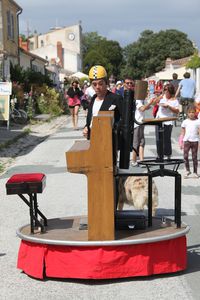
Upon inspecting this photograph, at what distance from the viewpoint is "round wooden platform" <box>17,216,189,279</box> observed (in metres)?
5.10

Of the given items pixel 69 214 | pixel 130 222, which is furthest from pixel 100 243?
pixel 69 214

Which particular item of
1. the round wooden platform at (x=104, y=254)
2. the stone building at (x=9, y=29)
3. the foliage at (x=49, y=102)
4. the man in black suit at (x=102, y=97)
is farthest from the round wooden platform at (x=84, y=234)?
the foliage at (x=49, y=102)

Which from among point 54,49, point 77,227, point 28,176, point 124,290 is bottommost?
point 124,290

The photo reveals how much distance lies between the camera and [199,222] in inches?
293

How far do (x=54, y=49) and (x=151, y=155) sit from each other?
252 ft

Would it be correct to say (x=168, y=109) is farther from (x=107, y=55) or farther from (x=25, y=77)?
(x=107, y=55)

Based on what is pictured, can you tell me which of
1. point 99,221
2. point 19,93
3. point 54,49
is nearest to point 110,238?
point 99,221

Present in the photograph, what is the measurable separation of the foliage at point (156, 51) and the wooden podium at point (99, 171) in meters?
91.1

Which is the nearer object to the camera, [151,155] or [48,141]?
[151,155]

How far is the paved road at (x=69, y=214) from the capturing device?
4.98 metres

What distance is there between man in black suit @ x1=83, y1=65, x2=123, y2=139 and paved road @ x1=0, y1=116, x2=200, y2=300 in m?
1.68

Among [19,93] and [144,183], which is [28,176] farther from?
[19,93]

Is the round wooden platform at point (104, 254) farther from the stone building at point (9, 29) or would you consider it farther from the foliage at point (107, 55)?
the foliage at point (107, 55)

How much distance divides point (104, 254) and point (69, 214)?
2883 millimetres
